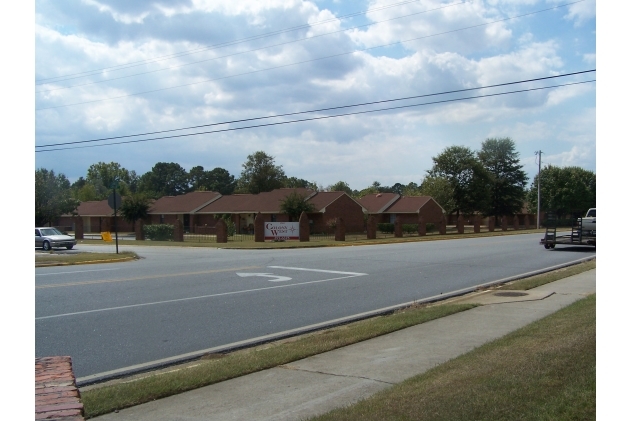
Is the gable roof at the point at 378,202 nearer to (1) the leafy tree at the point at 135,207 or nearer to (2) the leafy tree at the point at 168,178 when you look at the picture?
(1) the leafy tree at the point at 135,207

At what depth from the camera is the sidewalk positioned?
19.4 feet

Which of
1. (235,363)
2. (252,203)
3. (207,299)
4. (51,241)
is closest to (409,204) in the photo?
(252,203)

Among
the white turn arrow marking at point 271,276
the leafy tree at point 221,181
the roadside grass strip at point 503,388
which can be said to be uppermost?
the leafy tree at point 221,181

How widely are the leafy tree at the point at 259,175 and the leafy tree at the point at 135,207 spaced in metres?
40.3

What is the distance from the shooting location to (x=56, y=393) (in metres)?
3.88

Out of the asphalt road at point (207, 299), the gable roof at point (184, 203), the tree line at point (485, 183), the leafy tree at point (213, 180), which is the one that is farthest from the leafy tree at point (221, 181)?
the asphalt road at point (207, 299)

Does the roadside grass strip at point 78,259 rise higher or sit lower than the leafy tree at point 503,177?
lower

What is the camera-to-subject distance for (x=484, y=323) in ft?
33.4

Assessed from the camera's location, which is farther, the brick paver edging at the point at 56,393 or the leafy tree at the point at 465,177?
the leafy tree at the point at 465,177

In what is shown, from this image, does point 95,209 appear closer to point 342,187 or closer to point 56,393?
point 342,187

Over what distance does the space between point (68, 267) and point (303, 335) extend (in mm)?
14990

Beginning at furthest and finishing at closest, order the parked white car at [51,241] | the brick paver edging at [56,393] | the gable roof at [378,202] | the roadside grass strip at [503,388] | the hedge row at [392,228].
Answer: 1. the gable roof at [378,202]
2. the hedge row at [392,228]
3. the parked white car at [51,241]
4. the roadside grass strip at [503,388]
5. the brick paver edging at [56,393]

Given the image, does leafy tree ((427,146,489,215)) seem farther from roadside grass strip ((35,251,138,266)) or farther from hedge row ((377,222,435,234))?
roadside grass strip ((35,251,138,266))

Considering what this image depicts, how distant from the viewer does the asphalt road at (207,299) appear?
29.5 feet
